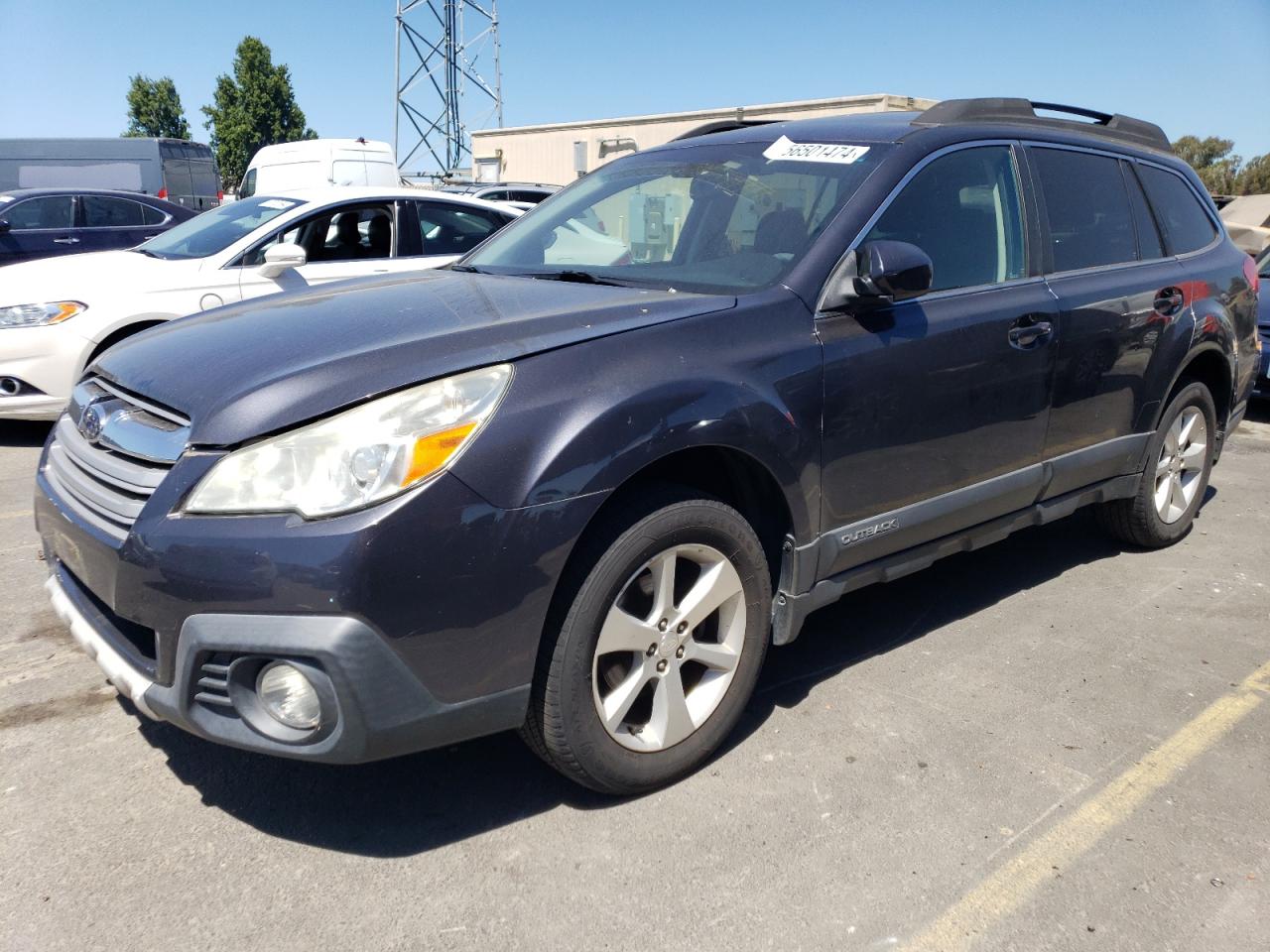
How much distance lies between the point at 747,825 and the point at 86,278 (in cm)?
571

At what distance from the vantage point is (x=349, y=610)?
2137mm

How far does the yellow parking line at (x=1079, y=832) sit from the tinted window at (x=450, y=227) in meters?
5.45

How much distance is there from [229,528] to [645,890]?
1224 mm

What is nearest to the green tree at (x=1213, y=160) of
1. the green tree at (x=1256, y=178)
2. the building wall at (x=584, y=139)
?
the green tree at (x=1256, y=178)

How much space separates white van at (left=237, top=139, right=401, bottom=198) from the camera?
1684 centimetres

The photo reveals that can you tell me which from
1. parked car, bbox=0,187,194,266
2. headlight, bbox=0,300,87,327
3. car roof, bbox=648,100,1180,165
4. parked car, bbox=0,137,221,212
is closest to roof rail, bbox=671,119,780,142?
car roof, bbox=648,100,1180,165

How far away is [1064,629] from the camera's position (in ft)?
13.1

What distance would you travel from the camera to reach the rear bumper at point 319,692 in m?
2.15

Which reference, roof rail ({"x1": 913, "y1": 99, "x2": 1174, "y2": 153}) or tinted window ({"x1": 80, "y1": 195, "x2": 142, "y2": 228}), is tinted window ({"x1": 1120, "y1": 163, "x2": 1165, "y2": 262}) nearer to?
roof rail ({"x1": 913, "y1": 99, "x2": 1174, "y2": 153})

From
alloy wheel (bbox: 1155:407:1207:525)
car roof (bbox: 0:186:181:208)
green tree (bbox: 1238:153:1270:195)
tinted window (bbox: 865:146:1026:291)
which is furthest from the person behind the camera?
green tree (bbox: 1238:153:1270:195)

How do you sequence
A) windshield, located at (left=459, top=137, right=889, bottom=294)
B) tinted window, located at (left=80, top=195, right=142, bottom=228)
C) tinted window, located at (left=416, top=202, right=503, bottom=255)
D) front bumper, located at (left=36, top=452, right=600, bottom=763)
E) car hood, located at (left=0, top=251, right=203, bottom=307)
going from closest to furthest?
front bumper, located at (left=36, top=452, right=600, bottom=763), windshield, located at (left=459, top=137, right=889, bottom=294), car hood, located at (left=0, top=251, right=203, bottom=307), tinted window, located at (left=416, top=202, right=503, bottom=255), tinted window, located at (left=80, top=195, right=142, bottom=228)

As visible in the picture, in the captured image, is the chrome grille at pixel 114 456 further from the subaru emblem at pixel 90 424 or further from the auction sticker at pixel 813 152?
the auction sticker at pixel 813 152

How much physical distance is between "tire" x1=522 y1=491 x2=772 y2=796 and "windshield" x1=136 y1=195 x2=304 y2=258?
17.1 feet

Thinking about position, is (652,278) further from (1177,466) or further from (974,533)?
(1177,466)
